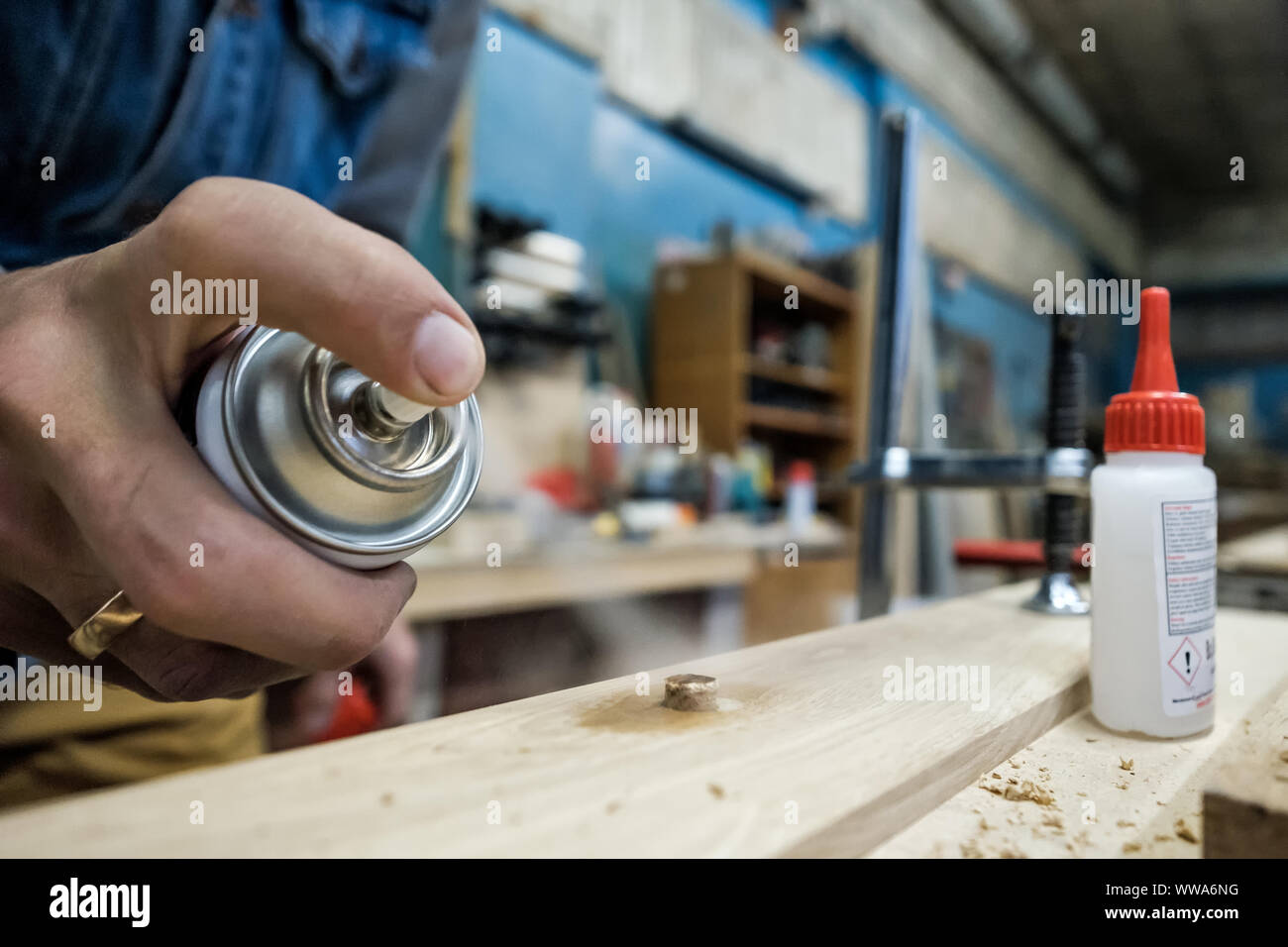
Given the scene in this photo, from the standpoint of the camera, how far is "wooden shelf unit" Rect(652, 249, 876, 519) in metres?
3.08

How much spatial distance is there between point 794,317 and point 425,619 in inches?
102

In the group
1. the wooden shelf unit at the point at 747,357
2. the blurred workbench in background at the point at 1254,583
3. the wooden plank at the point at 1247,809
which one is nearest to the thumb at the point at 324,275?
the wooden plank at the point at 1247,809

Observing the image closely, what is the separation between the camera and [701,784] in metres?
0.33

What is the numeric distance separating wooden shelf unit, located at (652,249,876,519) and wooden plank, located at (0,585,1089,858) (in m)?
2.45

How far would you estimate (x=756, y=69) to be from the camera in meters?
3.77

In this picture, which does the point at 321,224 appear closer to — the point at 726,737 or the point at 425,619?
the point at 726,737

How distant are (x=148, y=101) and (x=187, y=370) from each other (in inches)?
24.4

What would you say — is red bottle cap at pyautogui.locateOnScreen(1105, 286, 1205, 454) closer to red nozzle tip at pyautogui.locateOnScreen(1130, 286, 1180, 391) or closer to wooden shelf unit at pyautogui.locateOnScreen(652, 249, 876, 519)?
red nozzle tip at pyautogui.locateOnScreen(1130, 286, 1180, 391)
